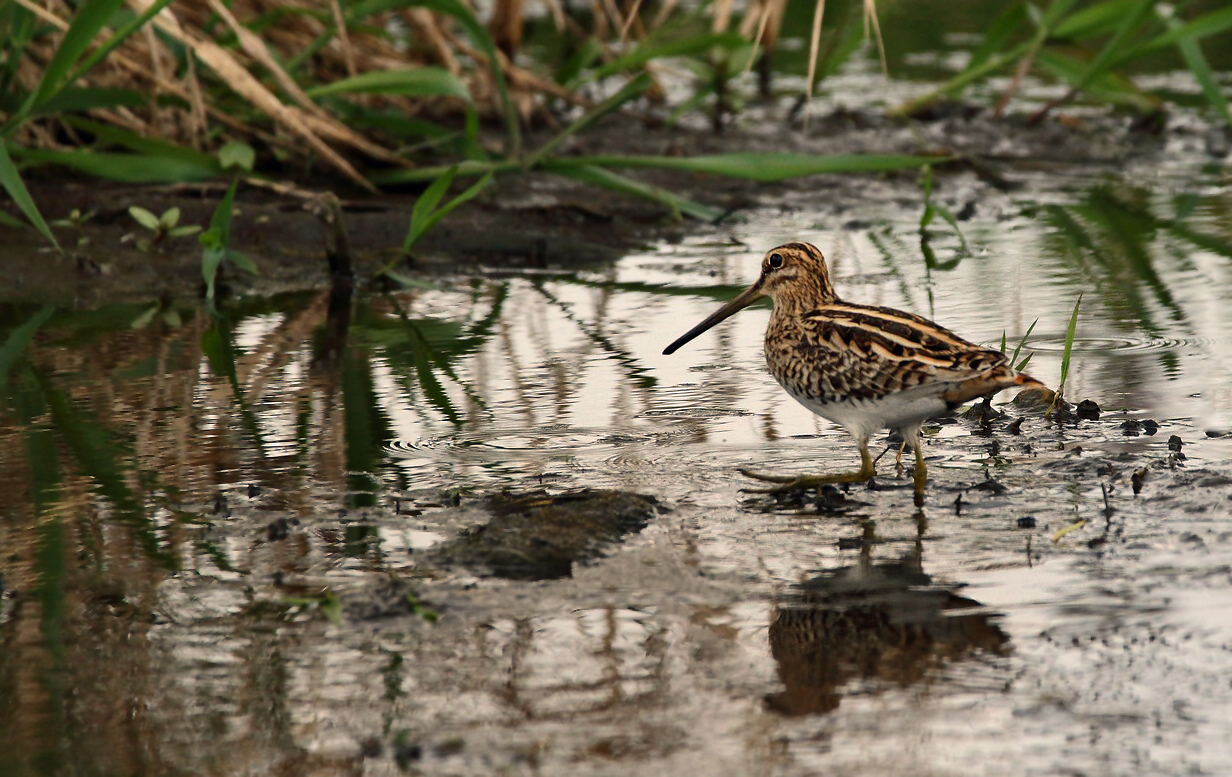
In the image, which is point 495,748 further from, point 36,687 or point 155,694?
point 36,687

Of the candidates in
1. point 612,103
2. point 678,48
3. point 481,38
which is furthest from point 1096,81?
point 481,38

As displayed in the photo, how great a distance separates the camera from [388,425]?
19.1 ft

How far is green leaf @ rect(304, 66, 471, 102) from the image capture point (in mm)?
8031

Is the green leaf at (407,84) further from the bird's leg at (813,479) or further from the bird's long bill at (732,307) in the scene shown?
the bird's leg at (813,479)

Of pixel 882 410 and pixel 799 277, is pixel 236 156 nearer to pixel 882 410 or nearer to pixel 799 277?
pixel 799 277

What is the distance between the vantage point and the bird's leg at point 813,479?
16.1 ft

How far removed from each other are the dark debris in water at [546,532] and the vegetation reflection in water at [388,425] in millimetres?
237

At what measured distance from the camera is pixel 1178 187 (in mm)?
10039

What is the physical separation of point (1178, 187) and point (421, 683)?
7634mm

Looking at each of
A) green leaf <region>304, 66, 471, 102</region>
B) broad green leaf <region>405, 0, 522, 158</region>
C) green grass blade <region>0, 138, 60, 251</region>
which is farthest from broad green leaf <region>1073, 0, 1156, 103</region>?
green grass blade <region>0, 138, 60, 251</region>

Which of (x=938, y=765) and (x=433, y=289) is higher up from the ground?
(x=433, y=289)

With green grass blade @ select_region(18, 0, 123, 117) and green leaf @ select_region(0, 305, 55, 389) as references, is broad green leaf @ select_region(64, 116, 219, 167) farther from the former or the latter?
green leaf @ select_region(0, 305, 55, 389)

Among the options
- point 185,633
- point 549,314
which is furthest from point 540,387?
point 185,633

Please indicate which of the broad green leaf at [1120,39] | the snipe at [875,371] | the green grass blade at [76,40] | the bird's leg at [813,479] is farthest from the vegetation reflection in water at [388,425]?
the green grass blade at [76,40]
